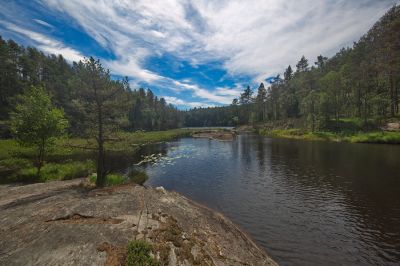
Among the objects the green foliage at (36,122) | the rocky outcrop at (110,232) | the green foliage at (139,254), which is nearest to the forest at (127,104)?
the green foliage at (36,122)

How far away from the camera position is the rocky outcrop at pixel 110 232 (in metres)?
9.50

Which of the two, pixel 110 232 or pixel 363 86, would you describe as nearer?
pixel 110 232

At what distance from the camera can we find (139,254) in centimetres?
940

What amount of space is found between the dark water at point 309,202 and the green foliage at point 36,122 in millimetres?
14001

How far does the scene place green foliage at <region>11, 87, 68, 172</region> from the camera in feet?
85.0

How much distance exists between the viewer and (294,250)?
43.5 ft

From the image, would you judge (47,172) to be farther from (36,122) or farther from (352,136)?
(352,136)

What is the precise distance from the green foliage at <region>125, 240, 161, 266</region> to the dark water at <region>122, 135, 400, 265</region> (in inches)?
293

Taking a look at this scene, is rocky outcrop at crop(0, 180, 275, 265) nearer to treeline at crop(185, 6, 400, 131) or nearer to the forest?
the forest

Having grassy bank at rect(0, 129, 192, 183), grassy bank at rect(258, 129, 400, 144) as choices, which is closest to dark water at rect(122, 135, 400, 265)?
grassy bank at rect(0, 129, 192, 183)

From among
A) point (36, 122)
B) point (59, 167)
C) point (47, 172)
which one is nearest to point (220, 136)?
point (59, 167)

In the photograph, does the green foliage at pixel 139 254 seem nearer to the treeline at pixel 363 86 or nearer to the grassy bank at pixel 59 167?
the grassy bank at pixel 59 167

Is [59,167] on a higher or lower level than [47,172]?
higher

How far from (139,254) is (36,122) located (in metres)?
24.7
